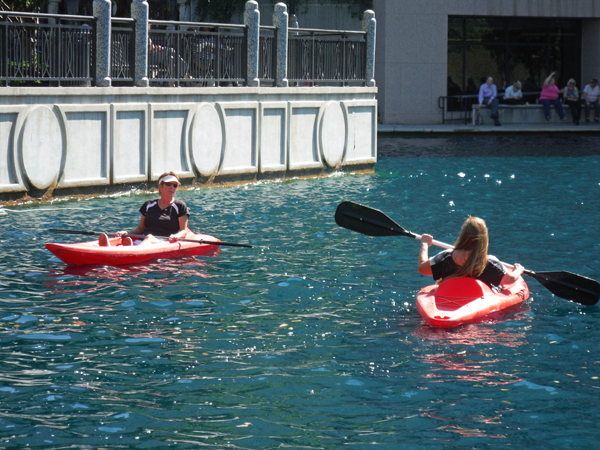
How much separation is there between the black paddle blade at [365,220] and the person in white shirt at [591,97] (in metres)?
25.1

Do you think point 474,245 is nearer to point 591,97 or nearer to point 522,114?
point 522,114

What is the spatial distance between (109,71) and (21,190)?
2641 millimetres

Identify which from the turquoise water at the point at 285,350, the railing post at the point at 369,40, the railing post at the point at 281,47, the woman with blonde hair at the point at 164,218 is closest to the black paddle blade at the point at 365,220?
the turquoise water at the point at 285,350

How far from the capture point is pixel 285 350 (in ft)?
24.8

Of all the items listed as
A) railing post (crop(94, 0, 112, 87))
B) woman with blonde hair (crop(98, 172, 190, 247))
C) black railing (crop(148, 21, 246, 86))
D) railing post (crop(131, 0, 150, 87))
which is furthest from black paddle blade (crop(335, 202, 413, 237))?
black railing (crop(148, 21, 246, 86))

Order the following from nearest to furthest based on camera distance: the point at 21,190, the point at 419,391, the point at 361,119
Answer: the point at 419,391 → the point at 21,190 → the point at 361,119

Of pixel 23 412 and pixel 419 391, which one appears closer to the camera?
pixel 23 412

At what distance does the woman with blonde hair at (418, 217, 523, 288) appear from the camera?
27.7 ft

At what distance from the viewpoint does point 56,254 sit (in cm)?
1053

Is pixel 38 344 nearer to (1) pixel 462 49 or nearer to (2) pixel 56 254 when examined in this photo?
(2) pixel 56 254

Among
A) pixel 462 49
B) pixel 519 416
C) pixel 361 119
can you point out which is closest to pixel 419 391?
pixel 519 416

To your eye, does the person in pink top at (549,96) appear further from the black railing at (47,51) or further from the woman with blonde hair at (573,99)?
the black railing at (47,51)

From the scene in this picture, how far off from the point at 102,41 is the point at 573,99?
69.8 feet

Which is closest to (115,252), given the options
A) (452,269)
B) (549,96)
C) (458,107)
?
(452,269)
